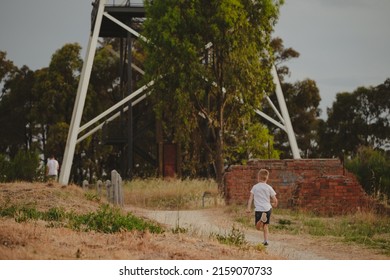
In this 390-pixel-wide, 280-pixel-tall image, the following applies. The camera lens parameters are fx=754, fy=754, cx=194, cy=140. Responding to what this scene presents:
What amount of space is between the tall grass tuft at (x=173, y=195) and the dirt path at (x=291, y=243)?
3.42 m

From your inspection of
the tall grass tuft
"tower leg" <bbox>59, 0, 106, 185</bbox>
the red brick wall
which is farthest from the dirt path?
"tower leg" <bbox>59, 0, 106, 185</bbox>

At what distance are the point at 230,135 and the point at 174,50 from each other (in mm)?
3742

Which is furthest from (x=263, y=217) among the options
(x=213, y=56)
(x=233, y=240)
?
(x=213, y=56)

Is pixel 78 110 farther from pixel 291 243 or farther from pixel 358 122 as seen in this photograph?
pixel 291 243

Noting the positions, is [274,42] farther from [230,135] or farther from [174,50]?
[174,50]

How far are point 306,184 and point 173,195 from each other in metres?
4.84

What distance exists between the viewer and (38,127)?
98.8 feet

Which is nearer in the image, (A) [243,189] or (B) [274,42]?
(A) [243,189]

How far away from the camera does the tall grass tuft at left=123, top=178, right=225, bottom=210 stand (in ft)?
62.6

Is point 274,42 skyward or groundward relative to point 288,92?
skyward

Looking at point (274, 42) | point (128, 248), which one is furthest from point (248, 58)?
point (274, 42)

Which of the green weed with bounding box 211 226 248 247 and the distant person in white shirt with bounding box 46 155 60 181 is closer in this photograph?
the green weed with bounding box 211 226 248 247

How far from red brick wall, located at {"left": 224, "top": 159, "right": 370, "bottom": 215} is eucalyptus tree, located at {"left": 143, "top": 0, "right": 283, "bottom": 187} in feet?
9.59

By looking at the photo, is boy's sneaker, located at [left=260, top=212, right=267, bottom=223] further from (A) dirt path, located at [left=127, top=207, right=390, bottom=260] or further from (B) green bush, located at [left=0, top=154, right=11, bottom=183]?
(B) green bush, located at [left=0, top=154, right=11, bottom=183]
